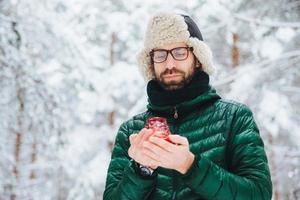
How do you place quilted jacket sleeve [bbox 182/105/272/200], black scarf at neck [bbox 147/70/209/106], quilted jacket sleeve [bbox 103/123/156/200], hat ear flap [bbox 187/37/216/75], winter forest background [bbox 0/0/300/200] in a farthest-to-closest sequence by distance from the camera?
1. winter forest background [bbox 0/0/300/200]
2. hat ear flap [bbox 187/37/216/75]
3. black scarf at neck [bbox 147/70/209/106]
4. quilted jacket sleeve [bbox 103/123/156/200]
5. quilted jacket sleeve [bbox 182/105/272/200]

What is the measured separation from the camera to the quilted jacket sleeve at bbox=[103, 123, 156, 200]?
6.04 ft

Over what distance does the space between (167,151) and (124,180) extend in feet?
1.10

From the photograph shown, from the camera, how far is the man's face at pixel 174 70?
6.93ft


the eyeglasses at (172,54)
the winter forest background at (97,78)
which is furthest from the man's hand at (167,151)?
the winter forest background at (97,78)

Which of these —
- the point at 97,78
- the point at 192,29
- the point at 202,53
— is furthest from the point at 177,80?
the point at 97,78

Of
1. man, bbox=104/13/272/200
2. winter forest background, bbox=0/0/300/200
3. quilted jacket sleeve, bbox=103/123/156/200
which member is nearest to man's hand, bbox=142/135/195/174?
man, bbox=104/13/272/200

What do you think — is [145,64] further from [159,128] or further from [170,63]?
[159,128]

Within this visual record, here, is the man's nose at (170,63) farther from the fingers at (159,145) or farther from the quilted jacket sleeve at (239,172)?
the fingers at (159,145)

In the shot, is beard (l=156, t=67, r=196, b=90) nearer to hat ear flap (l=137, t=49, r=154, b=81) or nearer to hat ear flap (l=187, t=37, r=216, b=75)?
hat ear flap (l=187, t=37, r=216, b=75)

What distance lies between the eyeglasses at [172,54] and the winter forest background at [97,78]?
5894 mm

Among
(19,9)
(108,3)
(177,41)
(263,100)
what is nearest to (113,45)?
(108,3)

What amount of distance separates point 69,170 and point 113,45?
3.44 m

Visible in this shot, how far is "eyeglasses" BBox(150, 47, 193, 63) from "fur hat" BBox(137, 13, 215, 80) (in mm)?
29

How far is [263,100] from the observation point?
847cm
